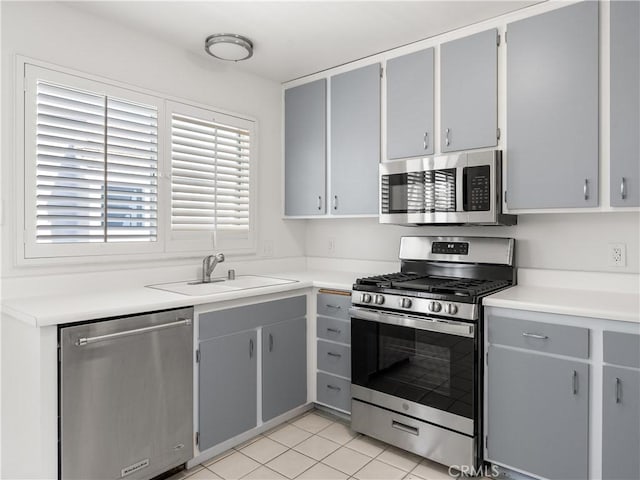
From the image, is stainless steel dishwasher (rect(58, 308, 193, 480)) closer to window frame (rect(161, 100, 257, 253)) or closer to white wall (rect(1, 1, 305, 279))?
white wall (rect(1, 1, 305, 279))

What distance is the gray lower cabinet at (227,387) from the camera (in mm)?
2305

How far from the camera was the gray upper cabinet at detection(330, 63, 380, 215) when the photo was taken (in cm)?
295

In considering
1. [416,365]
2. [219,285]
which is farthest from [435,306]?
[219,285]

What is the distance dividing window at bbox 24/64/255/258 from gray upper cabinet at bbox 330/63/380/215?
694mm

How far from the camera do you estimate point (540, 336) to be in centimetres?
198

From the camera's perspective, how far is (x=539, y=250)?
8.38ft

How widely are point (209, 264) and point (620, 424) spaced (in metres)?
2.38

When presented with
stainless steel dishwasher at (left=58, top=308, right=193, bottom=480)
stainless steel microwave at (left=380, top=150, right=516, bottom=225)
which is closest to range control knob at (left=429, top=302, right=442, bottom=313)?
stainless steel microwave at (left=380, top=150, right=516, bottom=225)

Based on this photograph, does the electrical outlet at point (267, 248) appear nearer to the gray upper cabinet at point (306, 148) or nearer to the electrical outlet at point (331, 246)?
the gray upper cabinet at point (306, 148)

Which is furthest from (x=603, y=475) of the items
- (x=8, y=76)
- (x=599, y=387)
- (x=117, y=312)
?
(x=8, y=76)

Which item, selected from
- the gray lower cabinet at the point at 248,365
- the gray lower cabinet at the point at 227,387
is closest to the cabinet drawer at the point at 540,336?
the gray lower cabinet at the point at 248,365

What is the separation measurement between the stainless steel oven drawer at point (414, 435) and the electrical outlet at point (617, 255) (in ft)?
4.02

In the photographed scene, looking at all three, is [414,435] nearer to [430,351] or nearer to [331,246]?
[430,351]

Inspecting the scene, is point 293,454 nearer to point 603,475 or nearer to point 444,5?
point 603,475
